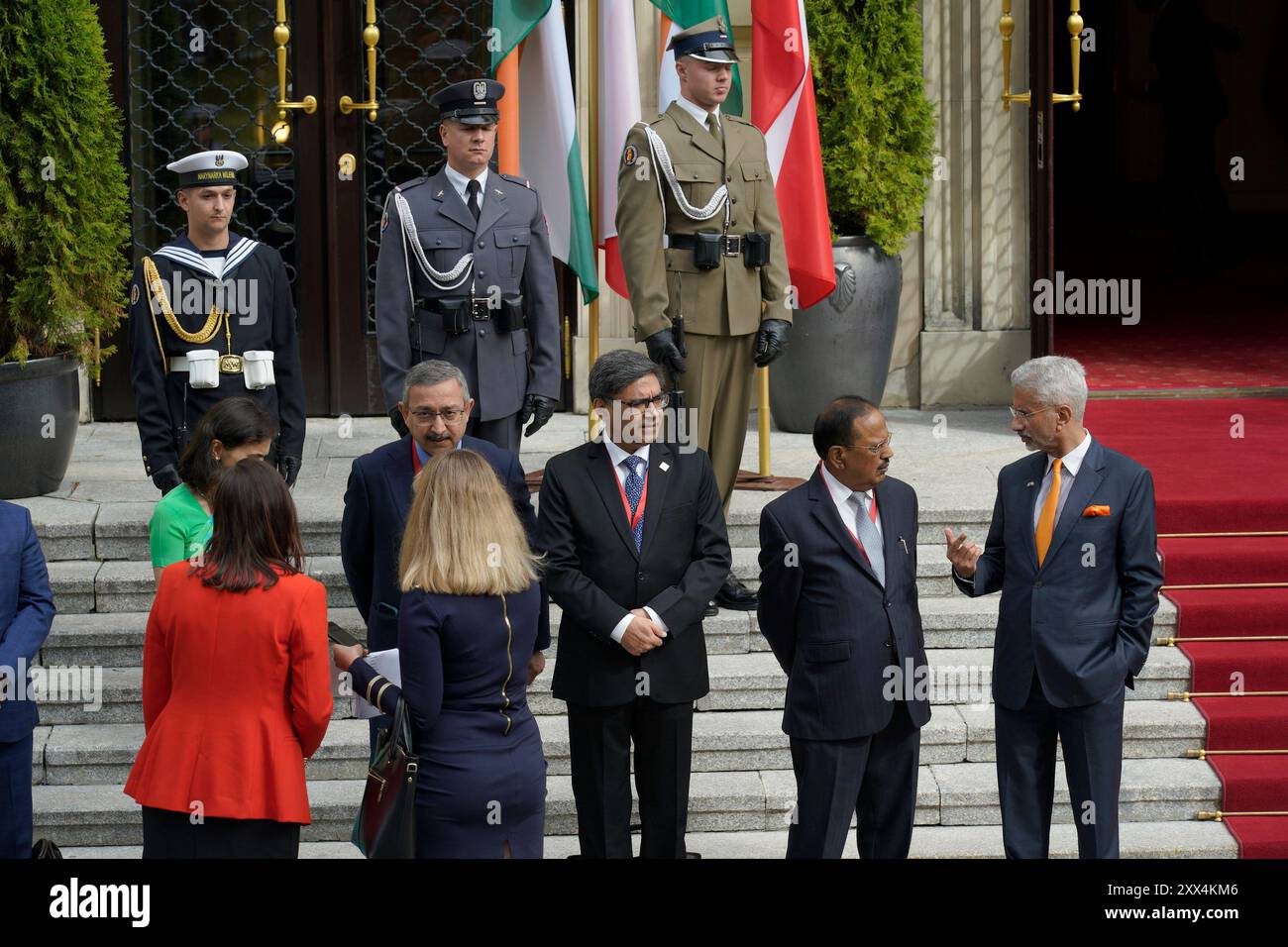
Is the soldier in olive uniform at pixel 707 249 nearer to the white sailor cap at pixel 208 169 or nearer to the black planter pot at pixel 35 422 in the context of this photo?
the white sailor cap at pixel 208 169

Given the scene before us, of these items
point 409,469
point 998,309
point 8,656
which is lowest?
point 8,656

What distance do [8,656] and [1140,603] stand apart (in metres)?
3.16

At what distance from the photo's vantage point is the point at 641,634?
5.57 metres

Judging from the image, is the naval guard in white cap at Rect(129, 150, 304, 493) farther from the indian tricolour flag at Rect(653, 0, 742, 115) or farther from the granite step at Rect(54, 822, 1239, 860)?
the indian tricolour flag at Rect(653, 0, 742, 115)

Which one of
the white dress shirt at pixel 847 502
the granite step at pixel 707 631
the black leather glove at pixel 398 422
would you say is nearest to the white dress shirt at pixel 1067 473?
the white dress shirt at pixel 847 502

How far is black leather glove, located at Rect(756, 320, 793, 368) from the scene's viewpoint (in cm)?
732

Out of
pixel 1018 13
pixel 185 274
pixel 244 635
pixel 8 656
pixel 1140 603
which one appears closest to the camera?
pixel 244 635

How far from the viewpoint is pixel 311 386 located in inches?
409

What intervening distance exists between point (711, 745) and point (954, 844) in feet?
3.03

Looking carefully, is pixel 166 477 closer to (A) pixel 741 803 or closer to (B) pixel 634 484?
(B) pixel 634 484

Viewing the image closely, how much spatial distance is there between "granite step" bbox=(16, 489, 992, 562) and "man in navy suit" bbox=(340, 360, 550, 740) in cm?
152

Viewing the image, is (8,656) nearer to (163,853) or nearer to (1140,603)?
(163,853)

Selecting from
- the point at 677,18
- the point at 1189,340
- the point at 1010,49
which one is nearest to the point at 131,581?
the point at 677,18
